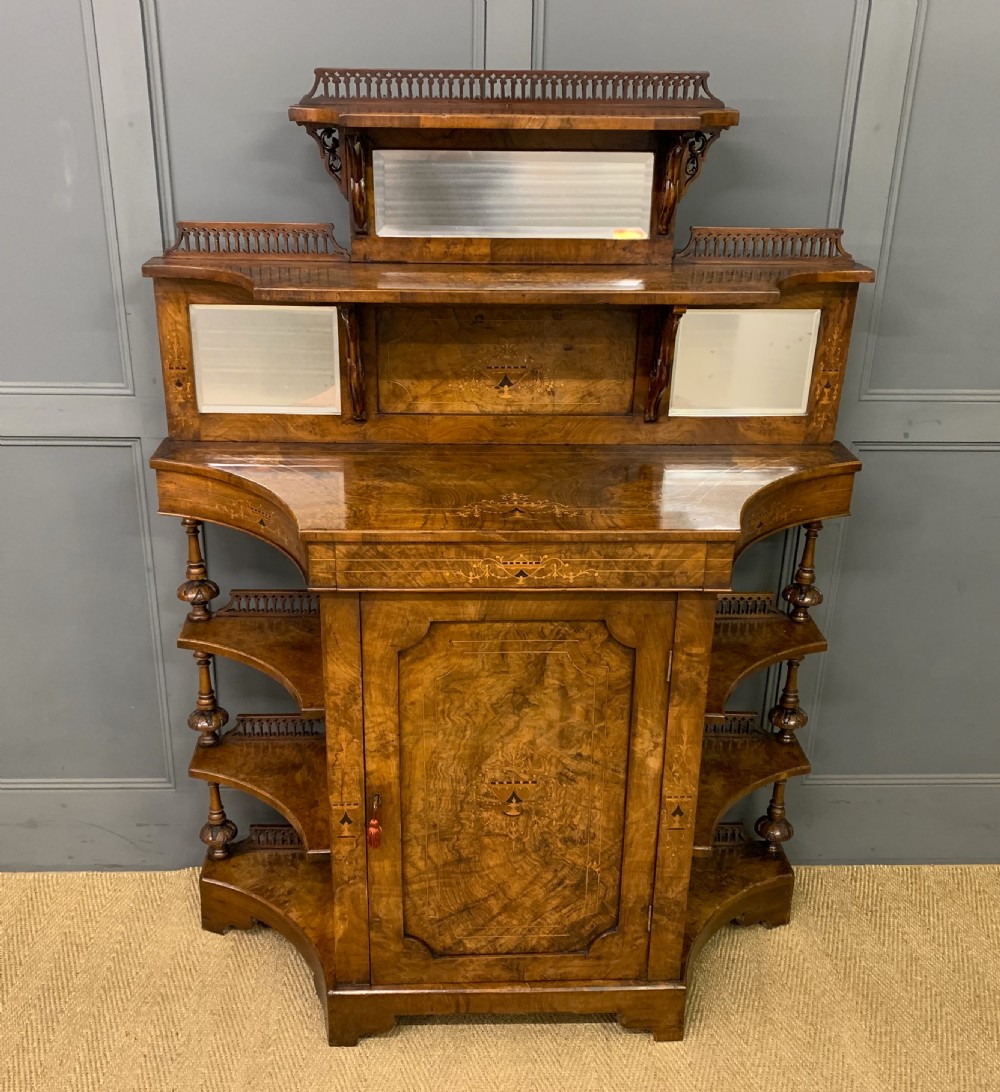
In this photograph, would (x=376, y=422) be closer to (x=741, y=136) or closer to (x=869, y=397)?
(x=741, y=136)

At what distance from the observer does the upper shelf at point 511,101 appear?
6.73 feet

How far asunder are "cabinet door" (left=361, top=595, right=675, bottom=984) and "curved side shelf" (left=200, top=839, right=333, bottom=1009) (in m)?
0.20

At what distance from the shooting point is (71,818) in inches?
114

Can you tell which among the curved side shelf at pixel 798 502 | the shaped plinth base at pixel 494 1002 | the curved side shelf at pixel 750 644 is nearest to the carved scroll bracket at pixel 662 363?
the curved side shelf at pixel 798 502

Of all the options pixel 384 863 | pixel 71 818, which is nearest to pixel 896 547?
pixel 384 863

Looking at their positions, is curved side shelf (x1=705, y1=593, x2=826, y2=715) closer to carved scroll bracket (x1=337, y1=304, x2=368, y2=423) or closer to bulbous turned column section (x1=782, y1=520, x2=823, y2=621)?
bulbous turned column section (x1=782, y1=520, x2=823, y2=621)

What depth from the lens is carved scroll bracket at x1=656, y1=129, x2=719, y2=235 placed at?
2.19 m

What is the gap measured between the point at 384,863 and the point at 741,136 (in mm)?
1711

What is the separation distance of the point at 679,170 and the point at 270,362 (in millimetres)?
943

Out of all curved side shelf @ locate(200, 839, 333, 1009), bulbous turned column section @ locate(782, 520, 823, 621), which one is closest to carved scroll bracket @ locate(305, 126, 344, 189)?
bulbous turned column section @ locate(782, 520, 823, 621)

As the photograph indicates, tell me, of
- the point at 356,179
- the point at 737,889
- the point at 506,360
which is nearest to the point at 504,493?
the point at 506,360

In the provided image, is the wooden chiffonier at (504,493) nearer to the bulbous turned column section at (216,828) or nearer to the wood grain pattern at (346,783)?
the wood grain pattern at (346,783)

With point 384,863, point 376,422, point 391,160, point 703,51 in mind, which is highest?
point 703,51

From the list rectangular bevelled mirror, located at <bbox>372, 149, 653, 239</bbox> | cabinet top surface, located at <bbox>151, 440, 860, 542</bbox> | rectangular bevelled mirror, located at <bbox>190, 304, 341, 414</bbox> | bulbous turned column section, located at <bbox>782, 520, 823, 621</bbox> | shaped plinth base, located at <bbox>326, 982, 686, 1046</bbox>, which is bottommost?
shaped plinth base, located at <bbox>326, 982, 686, 1046</bbox>
